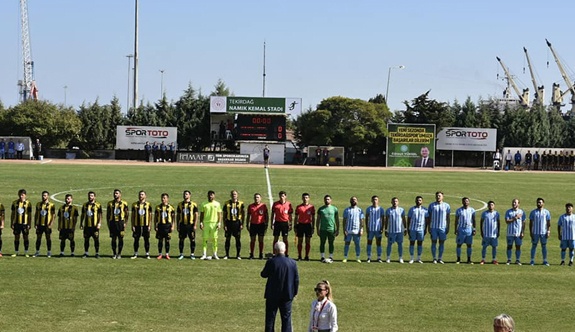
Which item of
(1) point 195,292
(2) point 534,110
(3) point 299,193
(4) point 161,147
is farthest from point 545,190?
(2) point 534,110

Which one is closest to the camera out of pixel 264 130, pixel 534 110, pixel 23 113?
pixel 264 130

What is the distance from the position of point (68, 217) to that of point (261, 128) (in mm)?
48394

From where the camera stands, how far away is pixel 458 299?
16.2 meters

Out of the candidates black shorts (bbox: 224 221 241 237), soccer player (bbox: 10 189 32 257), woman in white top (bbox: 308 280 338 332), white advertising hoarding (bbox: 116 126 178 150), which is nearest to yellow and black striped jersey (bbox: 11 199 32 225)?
soccer player (bbox: 10 189 32 257)

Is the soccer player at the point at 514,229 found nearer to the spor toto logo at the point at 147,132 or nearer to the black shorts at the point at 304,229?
the black shorts at the point at 304,229

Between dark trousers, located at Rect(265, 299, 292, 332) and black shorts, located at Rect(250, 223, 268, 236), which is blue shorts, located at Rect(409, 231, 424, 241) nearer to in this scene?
black shorts, located at Rect(250, 223, 268, 236)

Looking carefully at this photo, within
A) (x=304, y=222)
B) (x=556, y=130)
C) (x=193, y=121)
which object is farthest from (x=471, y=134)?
(x=304, y=222)

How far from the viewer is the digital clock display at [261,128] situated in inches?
2694

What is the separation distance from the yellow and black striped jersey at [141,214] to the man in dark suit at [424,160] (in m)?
48.8

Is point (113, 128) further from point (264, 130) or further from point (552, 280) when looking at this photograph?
point (552, 280)

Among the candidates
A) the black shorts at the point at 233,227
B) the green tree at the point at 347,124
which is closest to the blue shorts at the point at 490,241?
the black shorts at the point at 233,227

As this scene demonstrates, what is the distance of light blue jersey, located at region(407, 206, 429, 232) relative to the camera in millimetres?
21328

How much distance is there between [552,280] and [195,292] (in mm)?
8084

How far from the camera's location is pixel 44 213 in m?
20.4
